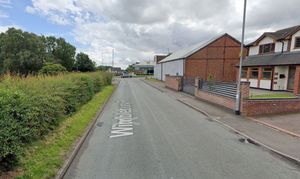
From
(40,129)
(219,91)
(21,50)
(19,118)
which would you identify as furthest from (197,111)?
(21,50)

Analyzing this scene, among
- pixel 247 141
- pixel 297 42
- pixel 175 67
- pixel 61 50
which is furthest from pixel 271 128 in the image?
pixel 61 50

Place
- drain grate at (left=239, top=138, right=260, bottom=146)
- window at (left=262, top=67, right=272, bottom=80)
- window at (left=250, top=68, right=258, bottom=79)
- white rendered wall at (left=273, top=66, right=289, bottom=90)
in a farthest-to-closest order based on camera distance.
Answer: window at (left=250, top=68, right=258, bottom=79)
window at (left=262, top=67, right=272, bottom=80)
white rendered wall at (left=273, top=66, right=289, bottom=90)
drain grate at (left=239, top=138, right=260, bottom=146)

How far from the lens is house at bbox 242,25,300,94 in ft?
60.3

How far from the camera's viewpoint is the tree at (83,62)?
Result: 71562 mm

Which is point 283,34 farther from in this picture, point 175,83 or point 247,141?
point 247,141

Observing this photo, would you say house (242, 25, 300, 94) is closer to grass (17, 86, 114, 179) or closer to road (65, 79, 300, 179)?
road (65, 79, 300, 179)

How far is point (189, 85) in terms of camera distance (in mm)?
19734

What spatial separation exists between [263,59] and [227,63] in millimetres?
8219

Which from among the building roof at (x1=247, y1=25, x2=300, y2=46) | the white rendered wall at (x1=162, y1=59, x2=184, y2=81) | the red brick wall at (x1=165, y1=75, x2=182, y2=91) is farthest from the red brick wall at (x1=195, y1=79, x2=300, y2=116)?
the white rendered wall at (x1=162, y1=59, x2=184, y2=81)

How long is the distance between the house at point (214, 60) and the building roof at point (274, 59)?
519 cm

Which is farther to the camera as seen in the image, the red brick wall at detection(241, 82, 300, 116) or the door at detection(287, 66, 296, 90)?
the door at detection(287, 66, 296, 90)

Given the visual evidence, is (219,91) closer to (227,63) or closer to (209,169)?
(209,169)

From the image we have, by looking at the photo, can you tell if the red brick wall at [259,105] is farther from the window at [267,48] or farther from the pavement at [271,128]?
the window at [267,48]

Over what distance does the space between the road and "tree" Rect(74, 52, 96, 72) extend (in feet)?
221
